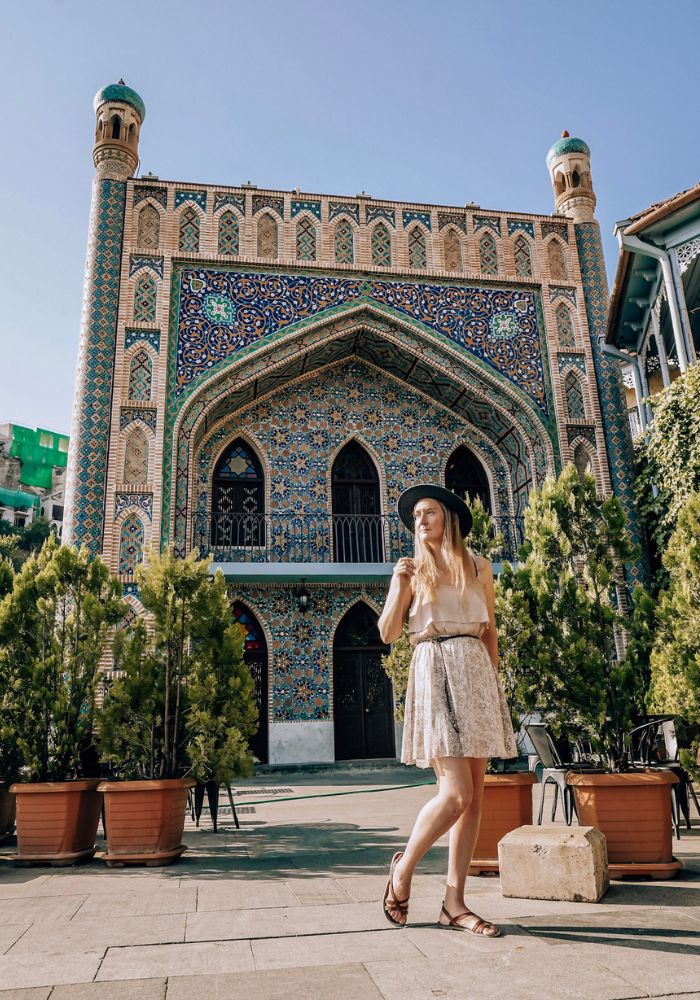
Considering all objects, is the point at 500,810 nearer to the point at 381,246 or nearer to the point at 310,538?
the point at 310,538

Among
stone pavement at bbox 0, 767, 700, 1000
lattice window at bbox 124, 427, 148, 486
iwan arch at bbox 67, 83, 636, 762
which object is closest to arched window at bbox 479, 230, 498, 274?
iwan arch at bbox 67, 83, 636, 762

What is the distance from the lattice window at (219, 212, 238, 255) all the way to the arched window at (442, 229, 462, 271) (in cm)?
361

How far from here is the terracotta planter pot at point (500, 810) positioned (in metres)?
4.40

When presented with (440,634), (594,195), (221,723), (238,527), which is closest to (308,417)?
(238,527)

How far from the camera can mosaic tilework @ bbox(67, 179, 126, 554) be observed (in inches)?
443

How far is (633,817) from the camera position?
426 cm

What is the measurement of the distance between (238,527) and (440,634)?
33.5ft

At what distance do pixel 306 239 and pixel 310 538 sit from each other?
16.6 feet

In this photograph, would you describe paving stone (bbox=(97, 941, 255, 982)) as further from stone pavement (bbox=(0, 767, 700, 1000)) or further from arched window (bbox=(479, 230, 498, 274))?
arched window (bbox=(479, 230, 498, 274))

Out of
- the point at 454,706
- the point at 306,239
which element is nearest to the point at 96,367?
the point at 306,239

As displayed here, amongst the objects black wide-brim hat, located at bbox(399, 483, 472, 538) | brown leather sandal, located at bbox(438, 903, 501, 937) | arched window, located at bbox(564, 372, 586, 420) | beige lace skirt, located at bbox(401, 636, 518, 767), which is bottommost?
brown leather sandal, located at bbox(438, 903, 501, 937)

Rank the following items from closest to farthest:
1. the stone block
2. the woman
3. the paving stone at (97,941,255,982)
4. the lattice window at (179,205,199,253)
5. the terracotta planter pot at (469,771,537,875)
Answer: the paving stone at (97,941,255,982) < the woman < the stone block < the terracotta planter pot at (469,771,537,875) < the lattice window at (179,205,199,253)

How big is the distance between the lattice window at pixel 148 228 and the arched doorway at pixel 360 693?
6.79 m

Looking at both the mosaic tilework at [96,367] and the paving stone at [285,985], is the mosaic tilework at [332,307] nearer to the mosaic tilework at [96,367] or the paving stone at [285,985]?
the mosaic tilework at [96,367]
